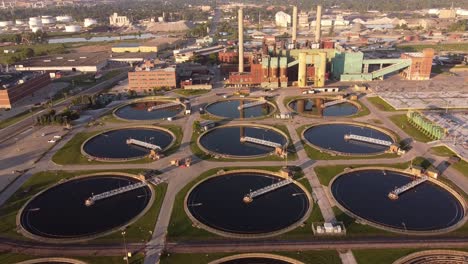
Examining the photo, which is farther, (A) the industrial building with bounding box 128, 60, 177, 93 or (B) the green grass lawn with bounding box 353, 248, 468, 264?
(A) the industrial building with bounding box 128, 60, 177, 93

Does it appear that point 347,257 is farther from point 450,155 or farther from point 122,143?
point 122,143

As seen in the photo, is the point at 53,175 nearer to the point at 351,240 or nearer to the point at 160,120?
the point at 160,120

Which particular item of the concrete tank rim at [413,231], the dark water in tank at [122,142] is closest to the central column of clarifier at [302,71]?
the dark water in tank at [122,142]

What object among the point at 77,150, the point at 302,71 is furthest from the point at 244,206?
the point at 302,71

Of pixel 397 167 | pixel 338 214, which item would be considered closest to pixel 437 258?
pixel 338 214

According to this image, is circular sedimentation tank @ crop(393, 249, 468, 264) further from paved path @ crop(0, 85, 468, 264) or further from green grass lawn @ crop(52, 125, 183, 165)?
green grass lawn @ crop(52, 125, 183, 165)

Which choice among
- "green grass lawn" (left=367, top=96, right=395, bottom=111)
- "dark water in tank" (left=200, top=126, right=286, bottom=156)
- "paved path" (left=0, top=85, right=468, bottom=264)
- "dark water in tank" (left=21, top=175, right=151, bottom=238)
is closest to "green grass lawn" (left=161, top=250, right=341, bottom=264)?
"paved path" (left=0, top=85, right=468, bottom=264)
